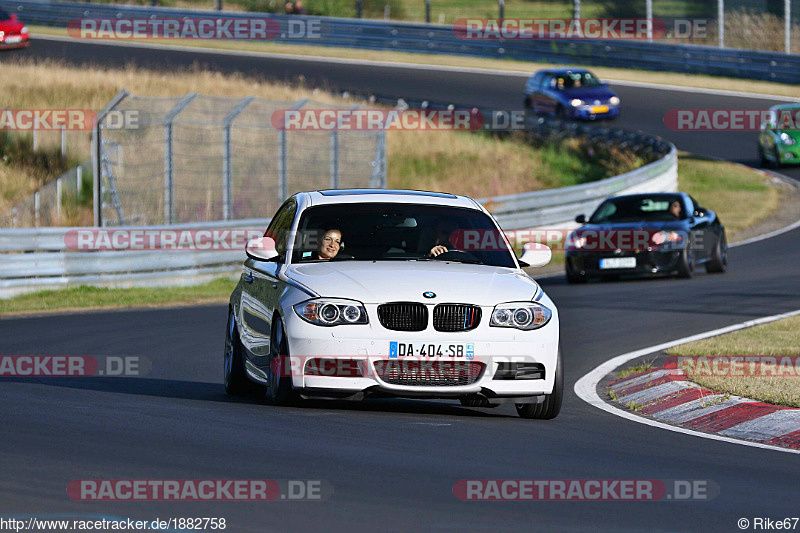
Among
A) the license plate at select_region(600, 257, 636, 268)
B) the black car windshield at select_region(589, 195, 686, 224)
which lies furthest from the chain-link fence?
the license plate at select_region(600, 257, 636, 268)

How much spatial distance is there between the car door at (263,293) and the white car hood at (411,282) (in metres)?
0.25

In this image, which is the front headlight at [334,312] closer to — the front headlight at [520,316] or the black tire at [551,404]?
the front headlight at [520,316]

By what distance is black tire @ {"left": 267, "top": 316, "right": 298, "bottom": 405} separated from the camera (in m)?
9.14

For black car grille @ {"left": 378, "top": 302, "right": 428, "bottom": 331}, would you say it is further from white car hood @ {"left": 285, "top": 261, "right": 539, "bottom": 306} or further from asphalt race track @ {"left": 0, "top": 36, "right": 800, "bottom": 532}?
asphalt race track @ {"left": 0, "top": 36, "right": 800, "bottom": 532}

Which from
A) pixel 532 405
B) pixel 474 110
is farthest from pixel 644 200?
pixel 474 110

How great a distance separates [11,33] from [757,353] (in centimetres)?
4060

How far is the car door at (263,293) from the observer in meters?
9.71

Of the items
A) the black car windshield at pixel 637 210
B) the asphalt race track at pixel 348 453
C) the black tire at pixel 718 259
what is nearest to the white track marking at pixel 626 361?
the asphalt race track at pixel 348 453

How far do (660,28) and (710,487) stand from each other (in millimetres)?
49897

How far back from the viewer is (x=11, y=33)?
49219mm

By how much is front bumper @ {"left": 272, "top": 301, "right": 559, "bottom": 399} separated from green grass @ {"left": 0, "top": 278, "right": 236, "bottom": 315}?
10.7 meters

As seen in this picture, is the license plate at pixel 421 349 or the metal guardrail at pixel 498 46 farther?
the metal guardrail at pixel 498 46

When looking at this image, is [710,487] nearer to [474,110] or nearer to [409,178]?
[409,178]

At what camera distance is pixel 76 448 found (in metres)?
7.52
